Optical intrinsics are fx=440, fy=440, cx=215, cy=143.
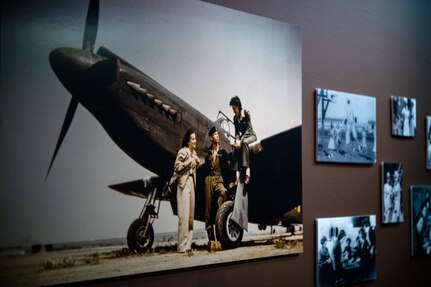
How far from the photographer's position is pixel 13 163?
1.71 metres

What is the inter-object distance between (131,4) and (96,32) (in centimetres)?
22

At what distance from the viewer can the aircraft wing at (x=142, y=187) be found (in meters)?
1.95

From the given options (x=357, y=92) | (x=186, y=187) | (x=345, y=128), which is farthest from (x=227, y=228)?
(x=357, y=92)

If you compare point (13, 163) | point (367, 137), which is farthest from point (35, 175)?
point (367, 137)

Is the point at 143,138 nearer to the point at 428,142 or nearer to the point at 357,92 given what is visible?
the point at 357,92

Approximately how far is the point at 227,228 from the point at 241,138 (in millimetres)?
478

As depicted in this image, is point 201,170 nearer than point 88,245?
No

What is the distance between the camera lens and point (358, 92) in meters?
2.93

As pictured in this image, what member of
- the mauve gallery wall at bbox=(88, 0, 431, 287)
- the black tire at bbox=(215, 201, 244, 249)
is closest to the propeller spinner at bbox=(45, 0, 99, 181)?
the mauve gallery wall at bbox=(88, 0, 431, 287)

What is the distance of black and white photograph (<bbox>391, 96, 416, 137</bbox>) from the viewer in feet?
10.2

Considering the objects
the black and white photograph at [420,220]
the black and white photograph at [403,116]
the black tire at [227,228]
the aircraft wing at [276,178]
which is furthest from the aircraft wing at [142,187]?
the black and white photograph at [420,220]

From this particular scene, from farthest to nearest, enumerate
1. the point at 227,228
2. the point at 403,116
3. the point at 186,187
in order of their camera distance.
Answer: the point at 403,116
the point at 227,228
the point at 186,187

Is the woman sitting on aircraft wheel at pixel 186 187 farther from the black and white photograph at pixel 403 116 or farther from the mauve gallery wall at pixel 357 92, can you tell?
the black and white photograph at pixel 403 116

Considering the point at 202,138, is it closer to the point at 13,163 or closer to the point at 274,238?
the point at 274,238
